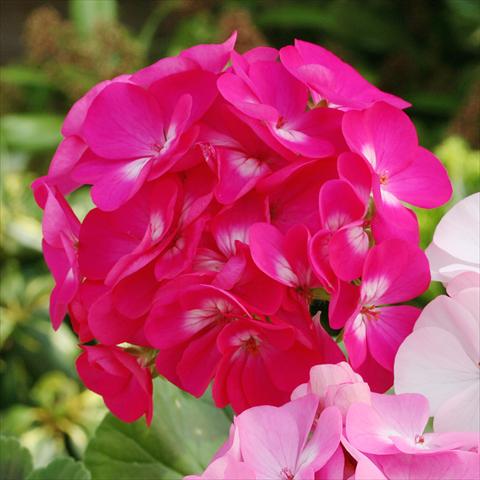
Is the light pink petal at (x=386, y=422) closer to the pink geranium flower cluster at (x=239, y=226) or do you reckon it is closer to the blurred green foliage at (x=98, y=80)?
the pink geranium flower cluster at (x=239, y=226)

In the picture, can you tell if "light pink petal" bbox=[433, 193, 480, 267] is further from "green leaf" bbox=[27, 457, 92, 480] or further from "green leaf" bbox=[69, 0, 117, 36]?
"green leaf" bbox=[69, 0, 117, 36]

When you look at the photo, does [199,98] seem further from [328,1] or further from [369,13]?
[328,1]

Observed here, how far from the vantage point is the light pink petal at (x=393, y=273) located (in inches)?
16.2

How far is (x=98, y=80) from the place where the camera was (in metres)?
1.81

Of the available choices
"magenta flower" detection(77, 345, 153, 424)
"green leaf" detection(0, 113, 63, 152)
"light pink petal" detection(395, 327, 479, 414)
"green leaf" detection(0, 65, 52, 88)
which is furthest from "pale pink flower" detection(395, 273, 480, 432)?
"green leaf" detection(0, 65, 52, 88)

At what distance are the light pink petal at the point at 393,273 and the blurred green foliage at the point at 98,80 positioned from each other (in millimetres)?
262

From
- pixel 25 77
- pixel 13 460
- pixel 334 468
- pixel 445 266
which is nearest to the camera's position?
pixel 334 468

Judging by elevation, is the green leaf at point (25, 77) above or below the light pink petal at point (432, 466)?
below

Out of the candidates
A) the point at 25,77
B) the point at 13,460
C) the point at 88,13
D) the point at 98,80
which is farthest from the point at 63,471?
the point at 88,13

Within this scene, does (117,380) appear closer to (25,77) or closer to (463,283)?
(463,283)

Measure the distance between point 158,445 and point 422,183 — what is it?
261 millimetres

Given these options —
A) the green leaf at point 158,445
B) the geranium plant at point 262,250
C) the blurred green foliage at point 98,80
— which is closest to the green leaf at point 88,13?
the blurred green foliage at point 98,80

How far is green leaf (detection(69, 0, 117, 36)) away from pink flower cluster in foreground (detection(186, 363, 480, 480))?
1.76 m

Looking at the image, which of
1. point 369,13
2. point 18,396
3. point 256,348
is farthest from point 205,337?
point 369,13
